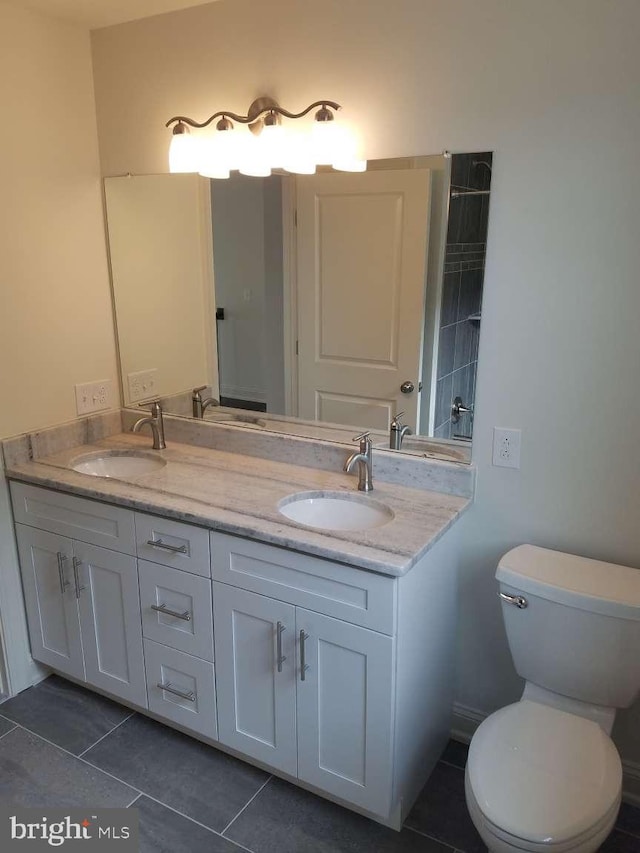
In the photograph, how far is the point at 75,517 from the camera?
2172mm

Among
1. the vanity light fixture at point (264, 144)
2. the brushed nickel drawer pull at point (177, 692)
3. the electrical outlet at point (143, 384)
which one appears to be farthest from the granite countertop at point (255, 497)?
the vanity light fixture at point (264, 144)

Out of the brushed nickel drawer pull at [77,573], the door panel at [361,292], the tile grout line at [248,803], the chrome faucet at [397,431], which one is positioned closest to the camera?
the tile grout line at [248,803]

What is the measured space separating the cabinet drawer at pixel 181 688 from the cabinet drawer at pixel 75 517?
36cm

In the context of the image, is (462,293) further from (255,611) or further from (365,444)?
(255,611)

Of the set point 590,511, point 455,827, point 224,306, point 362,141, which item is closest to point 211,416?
point 224,306

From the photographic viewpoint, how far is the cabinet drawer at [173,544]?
6.26 ft

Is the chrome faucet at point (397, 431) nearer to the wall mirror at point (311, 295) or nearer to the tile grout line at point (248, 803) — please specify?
the wall mirror at point (311, 295)

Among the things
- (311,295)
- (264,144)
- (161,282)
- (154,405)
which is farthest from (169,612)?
(264,144)

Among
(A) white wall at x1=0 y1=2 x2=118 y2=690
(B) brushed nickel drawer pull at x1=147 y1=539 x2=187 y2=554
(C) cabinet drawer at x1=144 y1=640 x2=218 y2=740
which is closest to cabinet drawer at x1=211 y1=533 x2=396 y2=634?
(B) brushed nickel drawer pull at x1=147 y1=539 x2=187 y2=554

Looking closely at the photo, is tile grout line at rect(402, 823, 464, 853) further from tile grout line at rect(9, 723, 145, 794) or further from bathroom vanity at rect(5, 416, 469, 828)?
tile grout line at rect(9, 723, 145, 794)

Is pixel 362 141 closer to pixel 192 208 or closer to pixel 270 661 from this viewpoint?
pixel 192 208

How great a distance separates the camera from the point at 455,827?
1.86m

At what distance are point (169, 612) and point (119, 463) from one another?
710 millimetres

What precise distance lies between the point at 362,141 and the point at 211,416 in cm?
113
